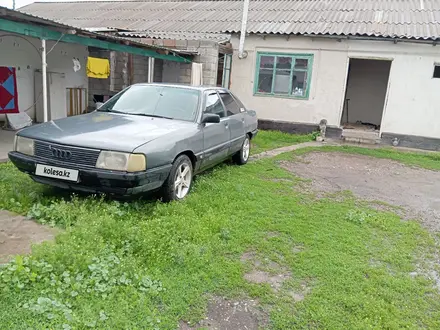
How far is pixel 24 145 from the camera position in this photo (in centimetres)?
423

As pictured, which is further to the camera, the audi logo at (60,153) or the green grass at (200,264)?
the audi logo at (60,153)

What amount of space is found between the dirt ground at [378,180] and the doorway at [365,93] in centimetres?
556

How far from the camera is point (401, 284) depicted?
10.6 ft

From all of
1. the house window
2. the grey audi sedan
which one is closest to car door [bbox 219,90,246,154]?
the grey audi sedan

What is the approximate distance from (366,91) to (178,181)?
12.0 metres

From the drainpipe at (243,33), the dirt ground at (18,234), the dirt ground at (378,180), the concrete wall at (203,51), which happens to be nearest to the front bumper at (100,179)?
the dirt ground at (18,234)

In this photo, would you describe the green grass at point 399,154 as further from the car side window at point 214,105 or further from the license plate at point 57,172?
the license plate at point 57,172

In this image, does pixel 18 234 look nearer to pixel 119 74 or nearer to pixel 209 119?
pixel 209 119

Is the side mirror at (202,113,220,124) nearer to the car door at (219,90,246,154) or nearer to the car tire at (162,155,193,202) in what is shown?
the car tire at (162,155,193,202)

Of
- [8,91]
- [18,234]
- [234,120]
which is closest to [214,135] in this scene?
[234,120]

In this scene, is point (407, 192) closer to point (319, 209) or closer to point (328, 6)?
point (319, 209)

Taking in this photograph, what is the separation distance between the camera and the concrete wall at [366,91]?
14.2 meters

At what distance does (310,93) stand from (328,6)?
407cm

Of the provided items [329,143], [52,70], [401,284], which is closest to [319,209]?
[401,284]
